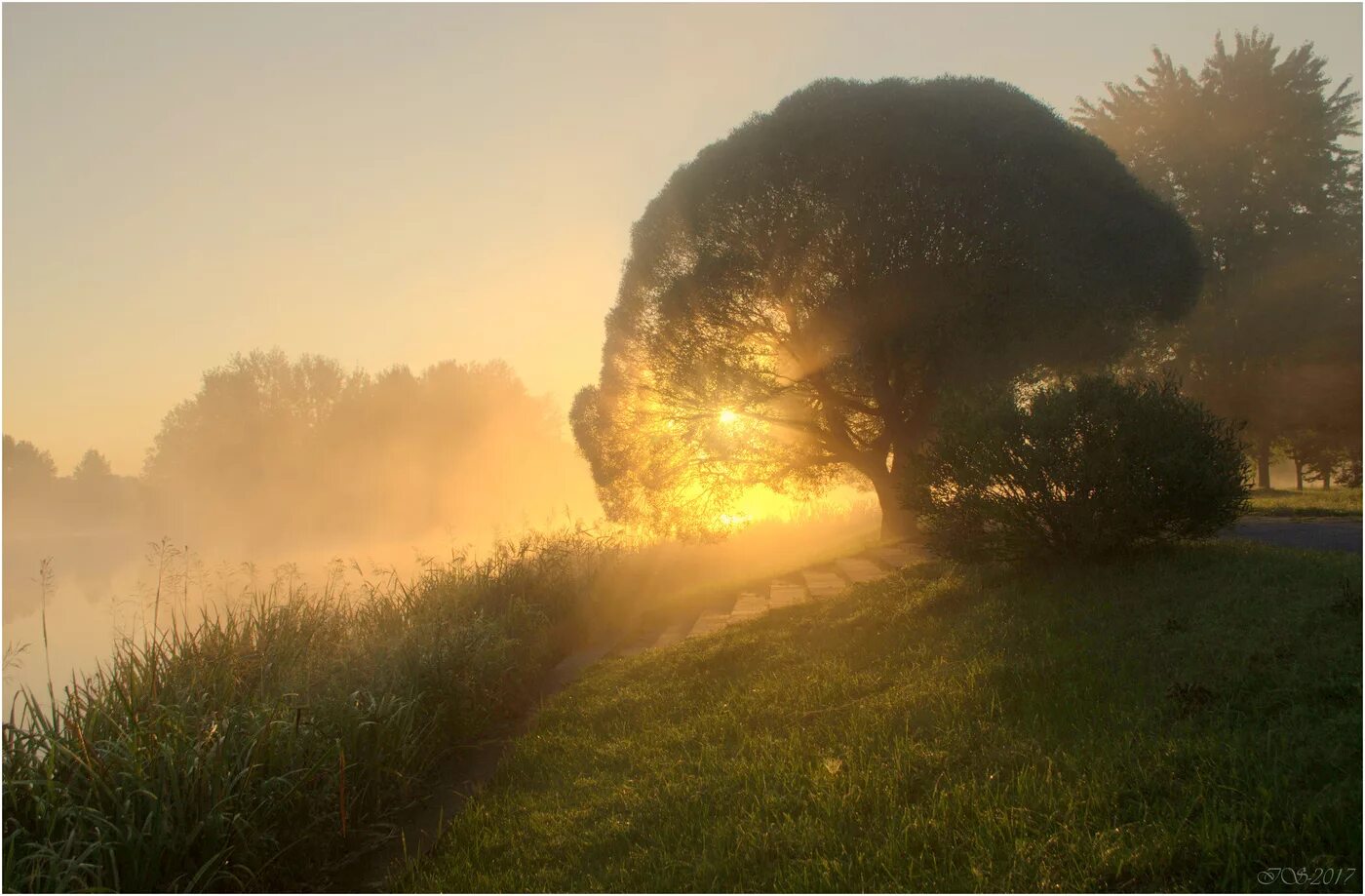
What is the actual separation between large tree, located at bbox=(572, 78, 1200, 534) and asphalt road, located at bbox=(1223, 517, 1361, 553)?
4.27 m

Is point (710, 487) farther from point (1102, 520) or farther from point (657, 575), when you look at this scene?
point (1102, 520)

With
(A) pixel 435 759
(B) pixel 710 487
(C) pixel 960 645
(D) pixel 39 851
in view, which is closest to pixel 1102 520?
(C) pixel 960 645

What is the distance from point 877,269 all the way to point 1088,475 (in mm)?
7491

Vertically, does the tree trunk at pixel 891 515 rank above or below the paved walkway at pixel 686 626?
above

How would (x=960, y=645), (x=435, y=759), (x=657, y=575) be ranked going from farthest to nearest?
1. (x=657, y=575)
2. (x=960, y=645)
3. (x=435, y=759)

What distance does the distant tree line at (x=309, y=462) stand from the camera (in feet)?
166

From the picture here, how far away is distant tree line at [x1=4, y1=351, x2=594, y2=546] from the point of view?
5050 cm

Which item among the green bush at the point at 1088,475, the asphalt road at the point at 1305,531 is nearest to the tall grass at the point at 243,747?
the green bush at the point at 1088,475

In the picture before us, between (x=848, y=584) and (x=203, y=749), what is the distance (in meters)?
9.21

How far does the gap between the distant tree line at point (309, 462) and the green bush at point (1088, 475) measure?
131 ft

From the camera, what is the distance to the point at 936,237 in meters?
15.4

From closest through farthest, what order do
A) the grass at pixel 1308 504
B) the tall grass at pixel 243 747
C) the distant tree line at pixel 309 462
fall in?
the tall grass at pixel 243 747
the grass at pixel 1308 504
the distant tree line at pixel 309 462

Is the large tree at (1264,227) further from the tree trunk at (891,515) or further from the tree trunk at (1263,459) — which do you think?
the tree trunk at (891,515)

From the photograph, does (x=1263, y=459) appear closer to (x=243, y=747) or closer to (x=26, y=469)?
(x=243, y=747)
